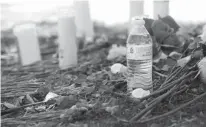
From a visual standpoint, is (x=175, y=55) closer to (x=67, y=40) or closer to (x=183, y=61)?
(x=183, y=61)

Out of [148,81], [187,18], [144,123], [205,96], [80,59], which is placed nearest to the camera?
[144,123]

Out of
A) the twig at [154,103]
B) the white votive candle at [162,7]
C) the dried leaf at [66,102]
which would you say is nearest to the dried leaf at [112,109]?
the twig at [154,103]

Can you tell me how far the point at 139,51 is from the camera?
5.49ft

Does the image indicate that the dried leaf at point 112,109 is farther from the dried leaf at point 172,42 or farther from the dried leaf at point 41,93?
the dried leaf at point 172,42

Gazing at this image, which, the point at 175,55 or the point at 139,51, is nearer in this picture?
the point at 139,51

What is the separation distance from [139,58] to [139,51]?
38mm

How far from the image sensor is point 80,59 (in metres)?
2.68

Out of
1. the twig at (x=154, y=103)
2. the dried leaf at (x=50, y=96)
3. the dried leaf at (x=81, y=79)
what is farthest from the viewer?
the dried leaf at (x=81, y=79)


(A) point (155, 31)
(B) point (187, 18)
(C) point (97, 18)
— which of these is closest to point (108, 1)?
(C) point (97, 18)

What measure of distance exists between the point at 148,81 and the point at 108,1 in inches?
130

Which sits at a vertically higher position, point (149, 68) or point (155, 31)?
point (155, 31)

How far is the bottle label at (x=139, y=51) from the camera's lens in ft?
5.48

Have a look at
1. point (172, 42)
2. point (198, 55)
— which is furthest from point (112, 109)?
point (172, 42)

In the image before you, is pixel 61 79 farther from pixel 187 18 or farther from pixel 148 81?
pixel 187 18
